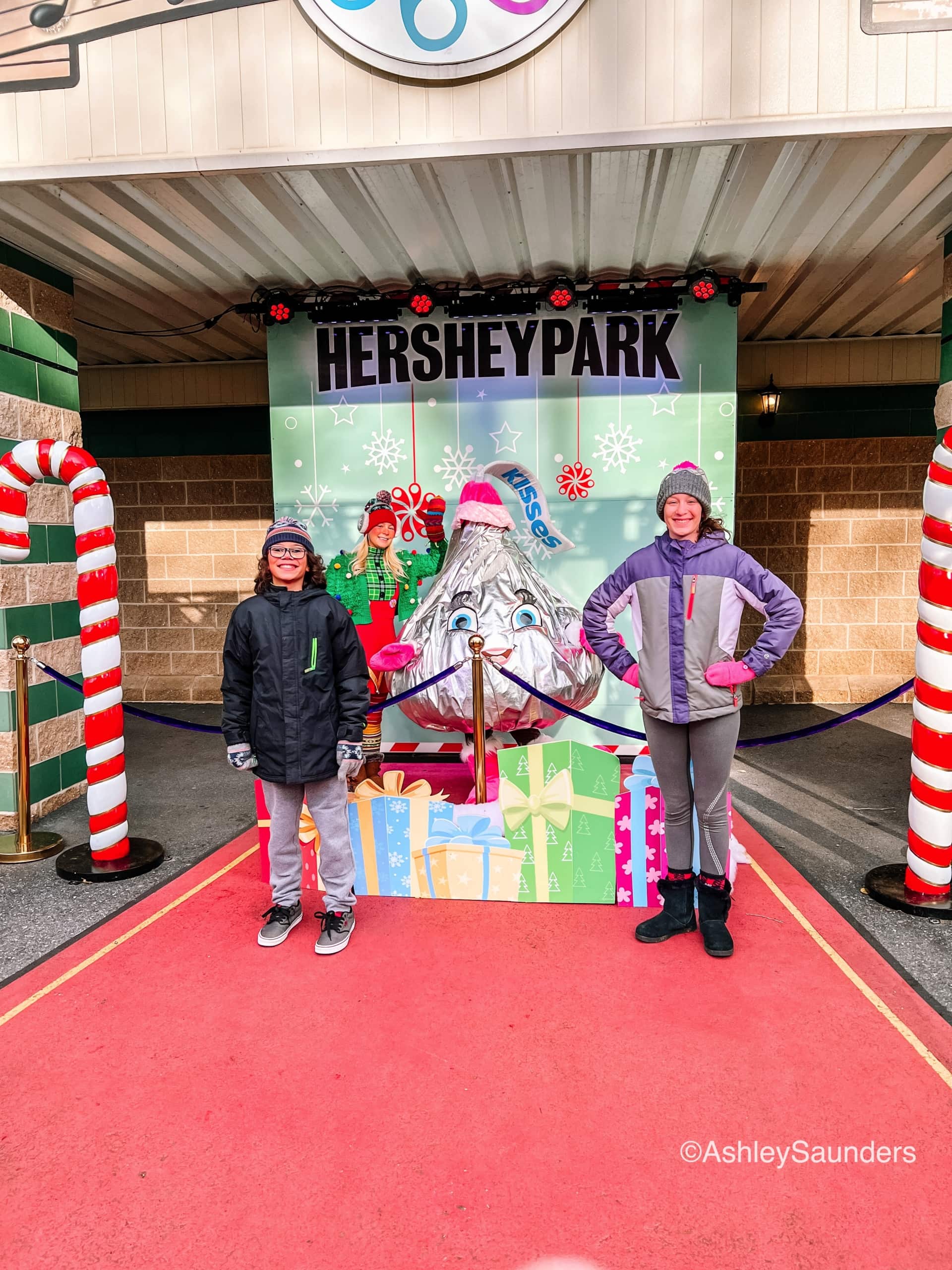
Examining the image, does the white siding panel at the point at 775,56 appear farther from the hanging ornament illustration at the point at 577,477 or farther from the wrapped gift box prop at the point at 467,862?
the wrapped gift box prop at the point at 467,862

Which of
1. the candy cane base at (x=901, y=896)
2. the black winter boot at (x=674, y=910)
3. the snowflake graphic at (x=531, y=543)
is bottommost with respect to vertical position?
the candy cane base at (x=901, y=896)

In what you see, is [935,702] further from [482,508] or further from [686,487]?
[482,508]

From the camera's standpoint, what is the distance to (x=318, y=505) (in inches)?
232

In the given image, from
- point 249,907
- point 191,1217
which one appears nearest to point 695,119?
point 249,907

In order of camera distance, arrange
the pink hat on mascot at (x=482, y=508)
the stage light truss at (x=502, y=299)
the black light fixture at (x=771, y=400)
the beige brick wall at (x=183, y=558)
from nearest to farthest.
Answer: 1. the pink hat on mascot at (x=482, y=508)
2. the stage light truss at (x=502, y=299)
3. the black light fixture at (x=771, y=400)
4. the beige brick wall at (x=183, y=558)

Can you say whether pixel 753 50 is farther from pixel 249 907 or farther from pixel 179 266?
pixel 249 907

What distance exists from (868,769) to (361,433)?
4175 mm

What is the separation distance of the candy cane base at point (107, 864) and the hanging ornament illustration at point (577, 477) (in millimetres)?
3448

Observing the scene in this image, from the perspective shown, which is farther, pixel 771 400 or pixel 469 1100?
pixel 771 400

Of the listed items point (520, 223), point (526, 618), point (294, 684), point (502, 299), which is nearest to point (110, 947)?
point (294, 684)

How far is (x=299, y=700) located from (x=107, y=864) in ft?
5.17

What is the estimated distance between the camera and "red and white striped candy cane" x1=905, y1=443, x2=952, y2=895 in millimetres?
3217

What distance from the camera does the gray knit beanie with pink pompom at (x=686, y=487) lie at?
2881 mm

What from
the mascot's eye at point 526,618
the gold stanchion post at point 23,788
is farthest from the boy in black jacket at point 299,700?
the gold stanchion post at point 23,788
